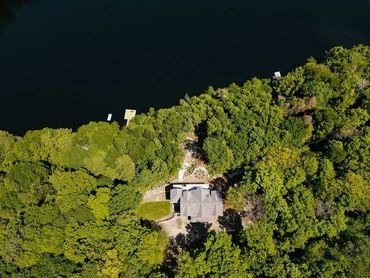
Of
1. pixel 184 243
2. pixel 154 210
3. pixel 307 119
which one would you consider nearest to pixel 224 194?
pixel 184 243

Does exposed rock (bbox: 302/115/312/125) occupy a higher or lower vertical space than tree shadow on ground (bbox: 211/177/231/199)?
higher

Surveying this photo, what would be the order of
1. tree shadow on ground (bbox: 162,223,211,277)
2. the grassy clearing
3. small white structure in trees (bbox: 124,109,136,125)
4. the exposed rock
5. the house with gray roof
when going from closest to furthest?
tree shadow on ground (bbox: 162,223,211,277) < the house with gray roof < the grassy clearing < the exposed rock < small white structure in trees (bbox: 124,109,136,125)

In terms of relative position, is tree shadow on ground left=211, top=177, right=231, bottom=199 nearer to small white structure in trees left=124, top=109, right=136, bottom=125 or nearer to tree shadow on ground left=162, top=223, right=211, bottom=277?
tree shadow on ground left=162, top=223, right=211, bottom=277

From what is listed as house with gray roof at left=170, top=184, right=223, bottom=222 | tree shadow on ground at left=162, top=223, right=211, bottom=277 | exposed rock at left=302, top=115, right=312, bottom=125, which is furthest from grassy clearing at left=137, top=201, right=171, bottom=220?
exposed rock at left=302, top=115, right=312, bottom=125

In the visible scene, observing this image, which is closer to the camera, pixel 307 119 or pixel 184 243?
pixel 184 243

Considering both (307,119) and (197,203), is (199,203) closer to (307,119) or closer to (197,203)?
(197,203)

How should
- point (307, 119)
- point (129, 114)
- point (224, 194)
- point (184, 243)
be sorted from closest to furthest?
Result: 1. point (184, 243)
2. point (224, 194)
3. point (307, 119)
4. point (129, 114)
